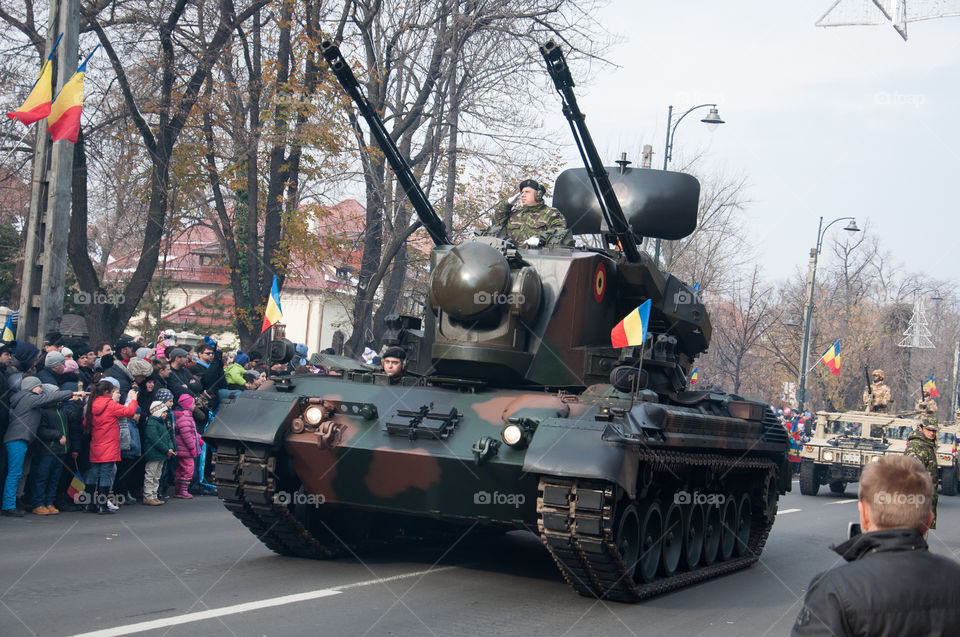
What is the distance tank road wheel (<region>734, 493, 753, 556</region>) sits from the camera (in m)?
11.1

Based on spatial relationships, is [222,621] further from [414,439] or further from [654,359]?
[654,359]

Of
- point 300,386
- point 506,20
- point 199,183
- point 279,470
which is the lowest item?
point 279,470

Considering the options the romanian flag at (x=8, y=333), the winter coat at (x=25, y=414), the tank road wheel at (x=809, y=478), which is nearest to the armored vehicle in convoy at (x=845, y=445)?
the tank road wheel at (x=809, y=478)

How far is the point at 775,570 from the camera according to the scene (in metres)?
10.9

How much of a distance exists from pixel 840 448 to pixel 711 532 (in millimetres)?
11554

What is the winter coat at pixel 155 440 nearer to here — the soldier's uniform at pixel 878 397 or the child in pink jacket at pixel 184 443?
the child in pink jacket at pixel 184 443

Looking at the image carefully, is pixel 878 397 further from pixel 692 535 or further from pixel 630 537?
pixel 630 537

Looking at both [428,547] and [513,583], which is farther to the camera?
[428,547]

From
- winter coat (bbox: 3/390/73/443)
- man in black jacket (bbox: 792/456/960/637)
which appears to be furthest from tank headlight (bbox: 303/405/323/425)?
man in black jacket (bbox: 792/456/960/637)

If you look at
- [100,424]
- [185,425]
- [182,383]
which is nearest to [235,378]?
[182,383]

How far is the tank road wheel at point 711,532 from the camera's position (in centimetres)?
1009

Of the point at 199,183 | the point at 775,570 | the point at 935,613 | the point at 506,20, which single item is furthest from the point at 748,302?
the point at 935,613

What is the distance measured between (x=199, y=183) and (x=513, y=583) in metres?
12.7

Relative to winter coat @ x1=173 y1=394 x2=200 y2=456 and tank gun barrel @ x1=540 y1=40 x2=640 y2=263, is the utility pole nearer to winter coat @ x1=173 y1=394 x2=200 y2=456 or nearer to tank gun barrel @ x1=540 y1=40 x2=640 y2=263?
winter coat @ x1=173 y1=394 x2=200 y2=456
